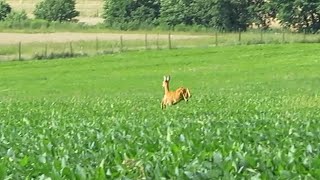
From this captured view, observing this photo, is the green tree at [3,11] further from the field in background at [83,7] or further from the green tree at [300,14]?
the green tree at [300,14]

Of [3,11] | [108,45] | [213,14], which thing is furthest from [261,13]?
[3,11]

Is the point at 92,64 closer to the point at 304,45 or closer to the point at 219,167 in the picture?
the point at 304,45

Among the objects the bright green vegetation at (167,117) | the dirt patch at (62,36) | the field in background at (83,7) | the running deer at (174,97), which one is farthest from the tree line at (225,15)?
the running deer at (174,97)

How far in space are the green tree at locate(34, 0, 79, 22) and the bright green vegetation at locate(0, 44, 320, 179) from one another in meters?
62.6

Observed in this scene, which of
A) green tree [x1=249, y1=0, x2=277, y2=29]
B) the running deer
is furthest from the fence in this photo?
the running deer

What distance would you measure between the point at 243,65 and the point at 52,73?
11140 millimetres

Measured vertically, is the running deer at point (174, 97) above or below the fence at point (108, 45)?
above

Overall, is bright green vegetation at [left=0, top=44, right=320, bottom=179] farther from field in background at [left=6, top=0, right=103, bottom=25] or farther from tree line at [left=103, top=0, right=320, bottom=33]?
field in background at [left=6, top=0, right=103, bottom=25]

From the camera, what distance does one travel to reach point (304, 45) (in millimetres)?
61562

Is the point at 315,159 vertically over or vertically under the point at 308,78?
→ over

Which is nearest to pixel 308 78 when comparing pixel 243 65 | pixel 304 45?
pixel 243 65

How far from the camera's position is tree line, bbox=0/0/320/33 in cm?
8988

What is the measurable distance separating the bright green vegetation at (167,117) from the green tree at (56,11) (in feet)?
205

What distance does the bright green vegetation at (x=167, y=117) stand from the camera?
24.0 ft
